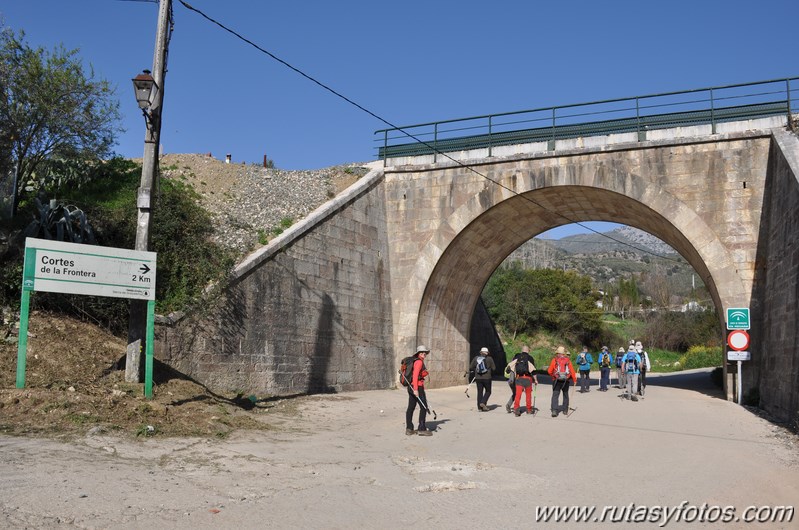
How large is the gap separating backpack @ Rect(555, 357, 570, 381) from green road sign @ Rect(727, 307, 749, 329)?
4.16 m

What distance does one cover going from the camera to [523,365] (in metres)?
12.7

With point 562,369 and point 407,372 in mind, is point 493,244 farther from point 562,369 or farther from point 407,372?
point 407,372

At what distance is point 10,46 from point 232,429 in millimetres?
10403

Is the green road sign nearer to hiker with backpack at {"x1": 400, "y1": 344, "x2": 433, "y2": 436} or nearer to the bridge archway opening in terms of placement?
the bridge archway opening

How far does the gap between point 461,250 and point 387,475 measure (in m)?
12.8

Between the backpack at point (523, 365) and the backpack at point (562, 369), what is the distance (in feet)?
1.87

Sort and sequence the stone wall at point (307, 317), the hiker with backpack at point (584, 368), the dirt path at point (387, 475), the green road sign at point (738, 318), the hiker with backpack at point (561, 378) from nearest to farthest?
the dirt path at point (387, 475), the hiker with backpack at point (561, 378), the stone wall at point (307, 317), the green road sign at point (738, 318), the hiker with backpack at point (584, 368)

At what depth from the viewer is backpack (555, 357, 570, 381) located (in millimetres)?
12652

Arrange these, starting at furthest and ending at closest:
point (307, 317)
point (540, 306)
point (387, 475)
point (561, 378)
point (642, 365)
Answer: point (540, 306)
point (642, 365)
point (307, 317)
point (561, 378)
point (387, 475)

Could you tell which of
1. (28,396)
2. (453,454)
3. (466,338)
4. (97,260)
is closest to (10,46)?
(97,260)

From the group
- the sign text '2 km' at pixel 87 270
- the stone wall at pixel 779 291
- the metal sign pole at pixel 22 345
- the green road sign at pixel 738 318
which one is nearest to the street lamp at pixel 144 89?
the sign text '2 km' at pixel 87 270

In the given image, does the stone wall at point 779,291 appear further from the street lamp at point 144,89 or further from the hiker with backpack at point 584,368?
the street lamp at point 144,89

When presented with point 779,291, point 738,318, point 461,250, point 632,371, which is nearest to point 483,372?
point 632,371

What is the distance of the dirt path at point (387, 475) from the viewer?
5199mm
